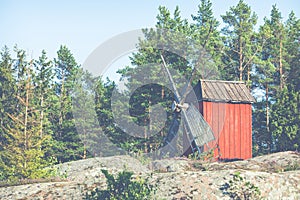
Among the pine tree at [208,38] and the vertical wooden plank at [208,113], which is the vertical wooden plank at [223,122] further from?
the pine tree at [208,38]

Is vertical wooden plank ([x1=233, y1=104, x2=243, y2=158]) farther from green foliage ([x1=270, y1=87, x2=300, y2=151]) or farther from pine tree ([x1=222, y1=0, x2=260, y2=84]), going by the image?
pine tree ([x1=222, y1=0, x2=260, y2=84])

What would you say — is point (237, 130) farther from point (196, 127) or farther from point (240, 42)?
point (240, 42)

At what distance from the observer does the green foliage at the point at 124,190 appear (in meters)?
14.9

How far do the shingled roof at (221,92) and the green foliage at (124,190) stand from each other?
12938 mm

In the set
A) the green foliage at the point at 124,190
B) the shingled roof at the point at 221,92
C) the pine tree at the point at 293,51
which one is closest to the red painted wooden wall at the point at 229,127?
the shingled roof at the point at 221,92

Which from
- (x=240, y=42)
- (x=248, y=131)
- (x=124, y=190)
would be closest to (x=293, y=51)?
(x=240, y=42)

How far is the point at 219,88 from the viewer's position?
28625 millimetres

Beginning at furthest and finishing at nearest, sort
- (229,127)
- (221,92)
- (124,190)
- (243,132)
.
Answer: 1. (243,132)
2. (221,92)
3. (229,127)
4. (124,190)

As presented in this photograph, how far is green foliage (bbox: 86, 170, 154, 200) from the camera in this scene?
14880mm

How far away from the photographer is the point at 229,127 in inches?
1115

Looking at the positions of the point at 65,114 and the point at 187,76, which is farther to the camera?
the point at 65,114

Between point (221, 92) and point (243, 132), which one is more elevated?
point (221, 92)

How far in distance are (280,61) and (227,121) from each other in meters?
19.8

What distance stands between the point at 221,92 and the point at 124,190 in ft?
47.7
